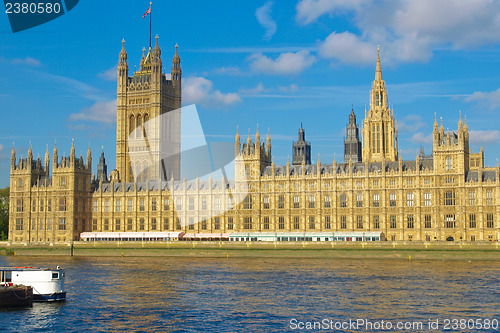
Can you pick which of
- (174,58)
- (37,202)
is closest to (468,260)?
(37,202)

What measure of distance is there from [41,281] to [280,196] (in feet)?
266

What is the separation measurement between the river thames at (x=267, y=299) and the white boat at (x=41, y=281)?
5.25ft

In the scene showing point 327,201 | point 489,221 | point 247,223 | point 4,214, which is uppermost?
point 327,201

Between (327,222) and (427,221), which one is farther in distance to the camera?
(327,222)

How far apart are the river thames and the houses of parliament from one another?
2867 centimetres

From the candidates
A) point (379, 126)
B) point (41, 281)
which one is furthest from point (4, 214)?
point (41, 281)

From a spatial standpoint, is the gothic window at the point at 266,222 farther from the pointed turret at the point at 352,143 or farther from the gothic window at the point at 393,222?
the pointed turret at the point at 352,143

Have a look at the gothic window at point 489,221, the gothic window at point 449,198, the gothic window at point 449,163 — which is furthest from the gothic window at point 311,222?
the gothic window at point 489,221

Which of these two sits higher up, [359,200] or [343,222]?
[359,200]

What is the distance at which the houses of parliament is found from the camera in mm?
130875

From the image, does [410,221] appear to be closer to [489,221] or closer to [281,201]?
[489,221]

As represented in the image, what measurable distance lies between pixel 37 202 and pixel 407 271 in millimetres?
94445

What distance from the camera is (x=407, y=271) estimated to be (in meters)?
94.8

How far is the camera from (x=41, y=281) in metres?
69.3
